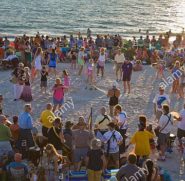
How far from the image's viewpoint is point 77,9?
7419cm

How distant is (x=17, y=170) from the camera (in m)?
9.59

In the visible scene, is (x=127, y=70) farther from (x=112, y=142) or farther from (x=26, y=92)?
(x=112, y=142)

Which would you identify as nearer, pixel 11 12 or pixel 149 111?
pixel 149 111

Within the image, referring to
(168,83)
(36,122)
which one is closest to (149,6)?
(168,83)

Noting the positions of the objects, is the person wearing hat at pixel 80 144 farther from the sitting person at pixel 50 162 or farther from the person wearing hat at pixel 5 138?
the person wearing hat at pixel 5 138

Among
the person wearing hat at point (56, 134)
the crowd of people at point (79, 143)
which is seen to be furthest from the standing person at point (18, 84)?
the person wearing hat at point (56, 134)

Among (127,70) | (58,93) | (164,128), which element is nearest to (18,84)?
(58,93)

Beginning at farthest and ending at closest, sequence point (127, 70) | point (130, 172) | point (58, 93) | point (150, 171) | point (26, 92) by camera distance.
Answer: point (127, 70), point (26, 92), point (58, 93), point (150, 171), point (130, 172)

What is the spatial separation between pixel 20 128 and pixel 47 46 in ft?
47.5

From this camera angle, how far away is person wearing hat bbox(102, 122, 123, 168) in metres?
10.5

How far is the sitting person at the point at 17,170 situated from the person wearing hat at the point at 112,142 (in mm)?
1960

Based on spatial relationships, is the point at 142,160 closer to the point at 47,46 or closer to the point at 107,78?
the point at 107,78

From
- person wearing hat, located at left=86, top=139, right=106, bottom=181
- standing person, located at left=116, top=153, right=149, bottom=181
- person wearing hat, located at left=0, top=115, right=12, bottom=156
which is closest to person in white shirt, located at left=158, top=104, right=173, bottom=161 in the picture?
person wearing hat, located at left=86, top=139, right=106, bottom=181

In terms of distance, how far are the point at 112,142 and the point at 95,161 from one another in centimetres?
121
